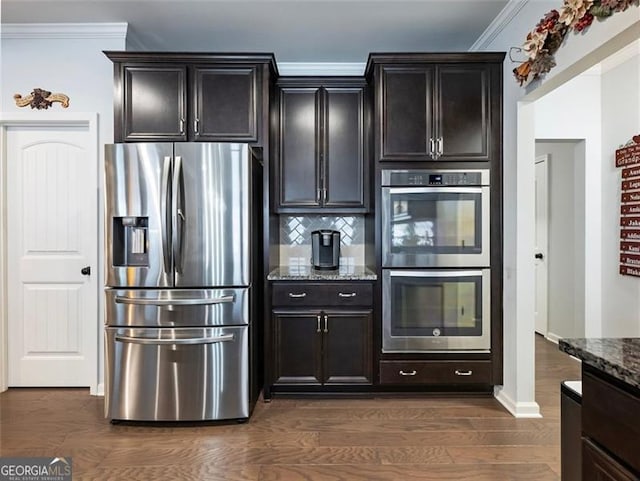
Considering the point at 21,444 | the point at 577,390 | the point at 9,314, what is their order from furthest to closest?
1. the point at 9,314
2. the point at 21,444
3. the point at 577,390

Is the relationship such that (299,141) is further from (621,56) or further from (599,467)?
(621,56)

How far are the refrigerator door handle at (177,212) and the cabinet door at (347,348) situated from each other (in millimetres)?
1159

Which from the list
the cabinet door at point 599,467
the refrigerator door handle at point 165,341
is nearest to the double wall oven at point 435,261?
the refrigerator door handle at point 165,341

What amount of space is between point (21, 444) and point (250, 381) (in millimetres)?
1360

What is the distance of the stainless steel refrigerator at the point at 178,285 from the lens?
2.44 meters

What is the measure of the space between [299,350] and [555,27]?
8.44 ft

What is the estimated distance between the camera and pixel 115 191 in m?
2.45

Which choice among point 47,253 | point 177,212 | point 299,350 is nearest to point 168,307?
point 177,212

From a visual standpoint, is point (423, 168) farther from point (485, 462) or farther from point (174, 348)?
point (174, 348)

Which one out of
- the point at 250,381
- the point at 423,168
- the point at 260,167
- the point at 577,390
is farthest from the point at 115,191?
the point at 577,390

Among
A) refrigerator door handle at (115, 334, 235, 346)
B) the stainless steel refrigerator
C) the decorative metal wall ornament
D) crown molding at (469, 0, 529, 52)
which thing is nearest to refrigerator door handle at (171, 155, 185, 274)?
the stainless steel refrigerator

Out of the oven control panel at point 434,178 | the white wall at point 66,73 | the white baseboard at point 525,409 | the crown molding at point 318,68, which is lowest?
the white baseboard at point 525,409

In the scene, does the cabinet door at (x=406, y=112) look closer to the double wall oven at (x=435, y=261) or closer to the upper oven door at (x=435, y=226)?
the double wall oven at (x=435, y=261)
